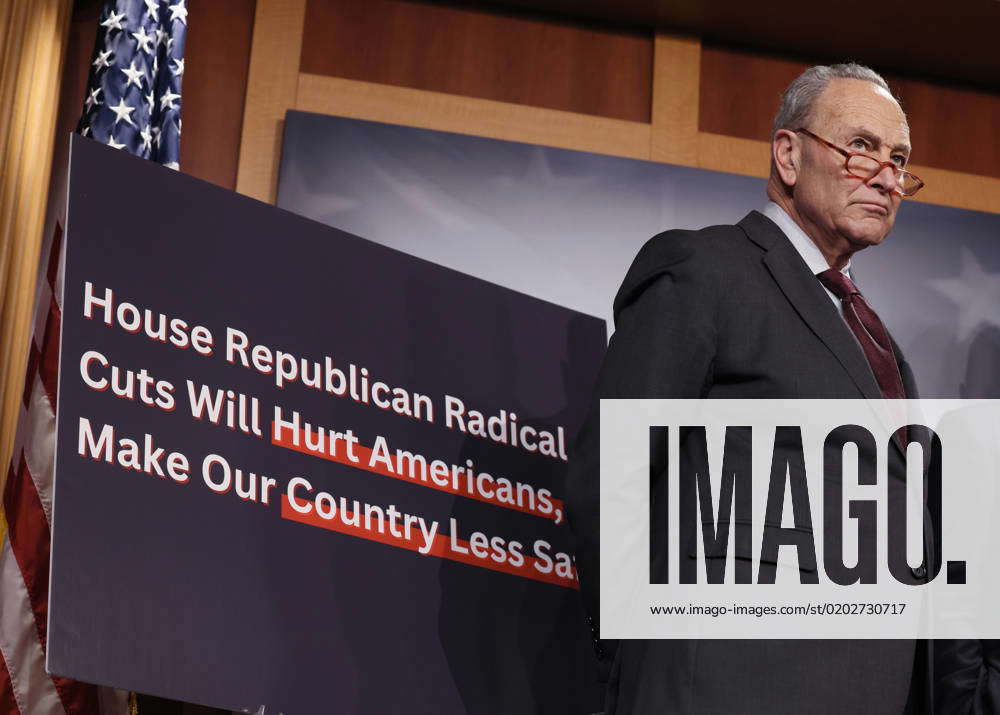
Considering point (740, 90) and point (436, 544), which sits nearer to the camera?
point (436, 544)

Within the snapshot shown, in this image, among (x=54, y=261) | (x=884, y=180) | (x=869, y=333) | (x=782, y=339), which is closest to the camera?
(x=782, y=339)

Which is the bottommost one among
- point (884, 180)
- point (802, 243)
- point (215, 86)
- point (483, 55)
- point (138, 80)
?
point (802, 243)

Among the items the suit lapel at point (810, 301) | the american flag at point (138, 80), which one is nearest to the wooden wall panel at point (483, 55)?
the american flag at point (138, 80)

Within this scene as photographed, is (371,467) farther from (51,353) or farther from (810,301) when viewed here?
(810,301)

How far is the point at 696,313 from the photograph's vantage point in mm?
1886

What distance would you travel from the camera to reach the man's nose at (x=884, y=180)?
212 centimetres

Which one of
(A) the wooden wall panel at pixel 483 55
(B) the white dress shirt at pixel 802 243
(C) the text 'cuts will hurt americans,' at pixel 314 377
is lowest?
(C) the text 'cuts will hurt americans,' at pixel 314 377

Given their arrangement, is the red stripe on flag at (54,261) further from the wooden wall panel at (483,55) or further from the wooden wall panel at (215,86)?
the wooden wall panel at (483,55)

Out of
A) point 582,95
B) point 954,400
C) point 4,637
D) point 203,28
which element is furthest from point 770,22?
point 4,637

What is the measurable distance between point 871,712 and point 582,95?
247 centimetres

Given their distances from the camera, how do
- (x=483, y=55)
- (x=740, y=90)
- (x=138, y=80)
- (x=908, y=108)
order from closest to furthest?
(x=138, y=80) → (x=483, y=55) → (x=740, y=90) → (x=908, y=108)

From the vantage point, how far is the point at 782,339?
190 centimetres

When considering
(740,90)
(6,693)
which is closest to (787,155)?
(6,693)

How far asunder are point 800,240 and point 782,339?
293mm
